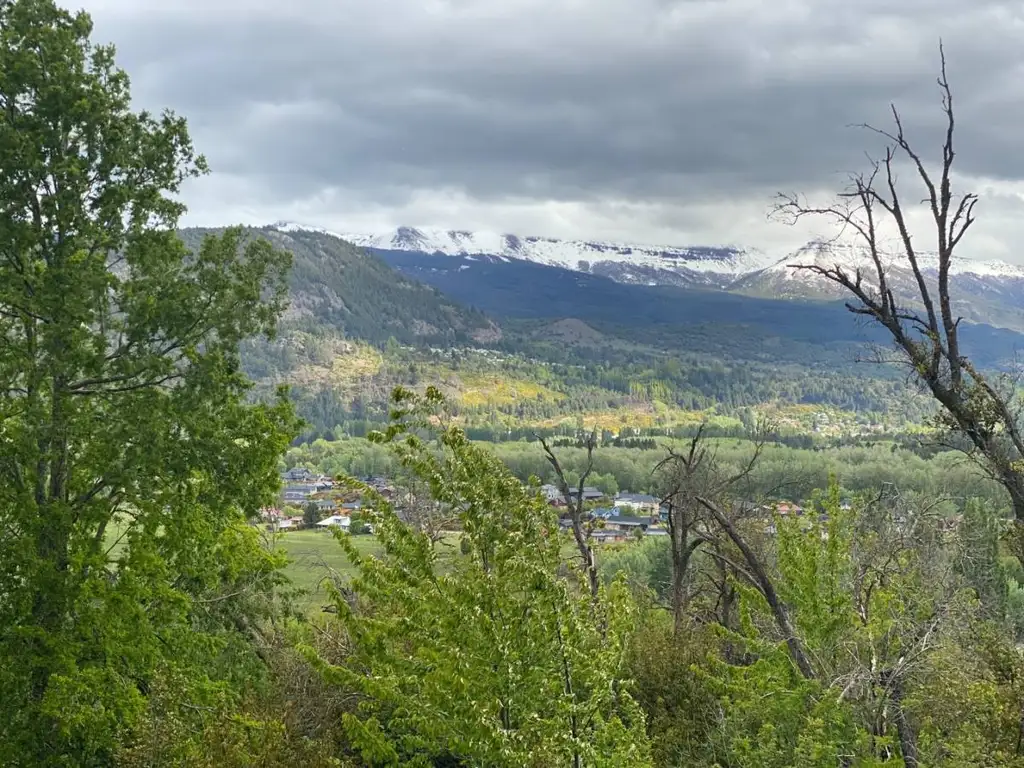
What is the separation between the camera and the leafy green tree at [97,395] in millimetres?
13242

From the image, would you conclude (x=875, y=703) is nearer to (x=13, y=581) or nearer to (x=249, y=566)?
(x=249, y=566)

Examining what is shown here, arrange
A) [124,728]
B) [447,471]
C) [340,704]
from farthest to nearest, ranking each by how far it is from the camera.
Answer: [340,704] → [124,728] → [447,471]

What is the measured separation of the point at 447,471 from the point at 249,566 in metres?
9.89

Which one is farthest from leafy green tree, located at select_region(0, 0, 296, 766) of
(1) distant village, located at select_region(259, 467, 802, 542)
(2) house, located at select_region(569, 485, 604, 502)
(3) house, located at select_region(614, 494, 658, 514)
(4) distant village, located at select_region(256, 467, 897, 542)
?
(3) house, located at select_region(614, 494, 658, 514)

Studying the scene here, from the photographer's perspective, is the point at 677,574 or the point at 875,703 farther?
the point at 677,574

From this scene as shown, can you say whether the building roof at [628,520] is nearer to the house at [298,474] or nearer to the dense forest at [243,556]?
the house at [298,474]

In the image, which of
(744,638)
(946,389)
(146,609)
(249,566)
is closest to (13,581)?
(146,609)

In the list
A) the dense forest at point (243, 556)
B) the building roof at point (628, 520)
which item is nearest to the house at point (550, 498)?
the dense forest at point (243, 556)

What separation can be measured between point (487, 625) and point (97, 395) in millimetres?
8800

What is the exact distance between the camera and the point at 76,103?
45.3 ft

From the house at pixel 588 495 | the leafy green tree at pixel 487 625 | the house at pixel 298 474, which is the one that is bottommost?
the house at pixel 298 474

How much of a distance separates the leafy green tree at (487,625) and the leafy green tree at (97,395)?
5586mm

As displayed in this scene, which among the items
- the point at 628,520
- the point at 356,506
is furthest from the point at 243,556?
the point at 628,520

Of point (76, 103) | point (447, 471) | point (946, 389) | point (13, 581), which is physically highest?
point (76, 103)
